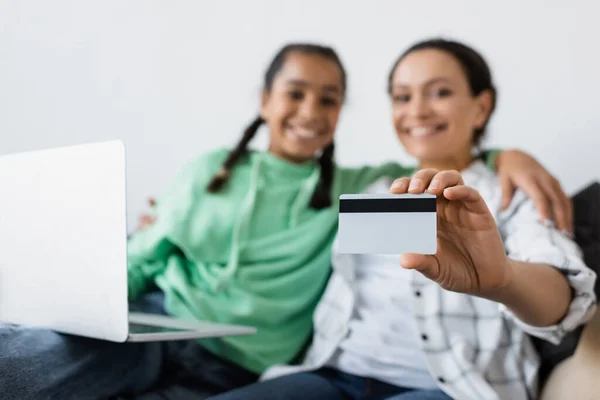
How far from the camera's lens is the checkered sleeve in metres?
0.89

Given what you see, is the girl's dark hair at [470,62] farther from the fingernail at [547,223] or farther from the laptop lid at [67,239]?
the laptop lid at [67,239]

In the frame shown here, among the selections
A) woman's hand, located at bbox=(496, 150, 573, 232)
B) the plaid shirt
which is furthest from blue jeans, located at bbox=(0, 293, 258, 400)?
woman's hand, located at bbox=(496, 150, 573, 232)

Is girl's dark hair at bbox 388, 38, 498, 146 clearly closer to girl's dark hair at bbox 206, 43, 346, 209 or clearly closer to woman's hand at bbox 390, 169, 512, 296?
girl's dark hair at bbox 206, 43, 346, 209

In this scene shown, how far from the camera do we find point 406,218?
0.62 m

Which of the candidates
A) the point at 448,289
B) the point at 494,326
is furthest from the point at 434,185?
the point at 494,326

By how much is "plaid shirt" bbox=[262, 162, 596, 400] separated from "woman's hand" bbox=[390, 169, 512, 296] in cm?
→ 19

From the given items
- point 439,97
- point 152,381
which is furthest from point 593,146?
point 152,381

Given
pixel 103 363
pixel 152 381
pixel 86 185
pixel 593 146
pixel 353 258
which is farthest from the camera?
pixel 593 146

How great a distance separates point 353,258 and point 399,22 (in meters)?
0.70

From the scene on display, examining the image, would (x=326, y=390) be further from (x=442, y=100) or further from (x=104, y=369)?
(x=442, y=100)

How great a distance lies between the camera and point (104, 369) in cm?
96

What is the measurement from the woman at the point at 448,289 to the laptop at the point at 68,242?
256mm

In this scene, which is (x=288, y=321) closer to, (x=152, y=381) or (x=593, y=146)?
(x=152, y=381)

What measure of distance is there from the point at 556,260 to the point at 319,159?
0.65 m
